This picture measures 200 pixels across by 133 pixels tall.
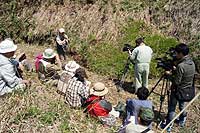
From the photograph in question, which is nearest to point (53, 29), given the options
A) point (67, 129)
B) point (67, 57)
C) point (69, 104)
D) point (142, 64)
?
point (67, 57)

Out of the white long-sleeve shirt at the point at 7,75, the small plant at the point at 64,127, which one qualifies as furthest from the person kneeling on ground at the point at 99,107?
the white long-sleeve shirt at the point at 7,75

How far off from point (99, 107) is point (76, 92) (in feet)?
1.75

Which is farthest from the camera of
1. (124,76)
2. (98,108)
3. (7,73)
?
(124,76)

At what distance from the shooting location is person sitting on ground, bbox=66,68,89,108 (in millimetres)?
7531

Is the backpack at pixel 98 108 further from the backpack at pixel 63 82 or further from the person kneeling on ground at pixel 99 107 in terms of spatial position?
the backpack at pixel 63 82

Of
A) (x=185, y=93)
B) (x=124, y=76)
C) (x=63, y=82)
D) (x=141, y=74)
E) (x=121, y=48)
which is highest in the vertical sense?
(x=63, y=82)

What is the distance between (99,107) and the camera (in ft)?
24.2

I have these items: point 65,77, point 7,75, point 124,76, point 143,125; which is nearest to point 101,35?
point 124,76

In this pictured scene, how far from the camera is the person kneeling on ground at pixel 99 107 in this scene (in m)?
7.31

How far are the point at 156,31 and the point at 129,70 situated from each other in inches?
81.0

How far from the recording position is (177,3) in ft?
41.2

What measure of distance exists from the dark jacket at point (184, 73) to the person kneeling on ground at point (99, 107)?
1.35 metres

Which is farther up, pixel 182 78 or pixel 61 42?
pixel 61 42

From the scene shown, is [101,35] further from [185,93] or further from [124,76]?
[185,93]
